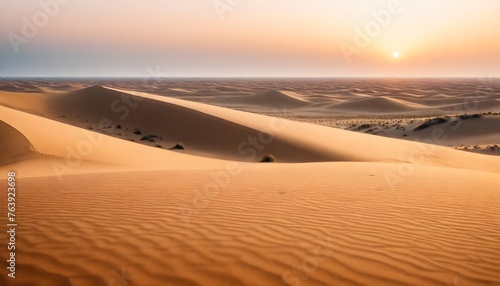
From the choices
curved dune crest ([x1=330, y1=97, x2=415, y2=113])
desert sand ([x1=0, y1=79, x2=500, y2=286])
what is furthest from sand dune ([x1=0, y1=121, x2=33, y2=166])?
curved dune crest ([x1=330, y1=97, x2=415, y2=113])

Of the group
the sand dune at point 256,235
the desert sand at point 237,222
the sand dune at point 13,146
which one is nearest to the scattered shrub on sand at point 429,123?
the desert sand at point 237,222

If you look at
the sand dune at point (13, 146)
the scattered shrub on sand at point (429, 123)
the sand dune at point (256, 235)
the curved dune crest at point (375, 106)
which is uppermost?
the curved dune crest at point (375, 106)

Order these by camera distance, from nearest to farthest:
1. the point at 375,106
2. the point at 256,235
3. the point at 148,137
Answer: the point at 256,235 < the point at 148,137 < the point at 375,106

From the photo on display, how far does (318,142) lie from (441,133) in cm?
1635

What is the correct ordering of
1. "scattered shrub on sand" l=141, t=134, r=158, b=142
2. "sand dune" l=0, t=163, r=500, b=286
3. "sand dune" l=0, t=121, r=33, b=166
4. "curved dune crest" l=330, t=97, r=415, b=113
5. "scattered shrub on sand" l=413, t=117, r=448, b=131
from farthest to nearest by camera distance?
"curved dune crest" l=330, t=97, r=415, b=113
"scattered shrub on sand" l=413, t=117, r=448, b=131
"scattered shrub on sand" l=141, t=134, r=158, b=142
"sand dune" l=0, t=121, r=33, b=166
"sand dune" l=0, t=163, r=500, b=286

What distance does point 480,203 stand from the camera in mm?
7375

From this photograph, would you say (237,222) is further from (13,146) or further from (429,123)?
(429,123)

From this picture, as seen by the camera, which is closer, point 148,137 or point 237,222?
point 237,222

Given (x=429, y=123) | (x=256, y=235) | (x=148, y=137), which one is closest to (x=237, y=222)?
(x=256, y=235)

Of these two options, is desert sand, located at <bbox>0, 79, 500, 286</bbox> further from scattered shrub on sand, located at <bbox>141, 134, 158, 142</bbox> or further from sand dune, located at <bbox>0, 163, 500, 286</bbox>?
scattered shrub on sand, located at <bbox>141, 134, 158, 142</bbox>

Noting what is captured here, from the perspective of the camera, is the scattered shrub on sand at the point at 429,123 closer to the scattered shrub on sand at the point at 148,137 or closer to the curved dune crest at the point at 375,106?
the scattered shrub on sand at the point at 148,137

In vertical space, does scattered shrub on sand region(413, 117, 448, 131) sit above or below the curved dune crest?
below

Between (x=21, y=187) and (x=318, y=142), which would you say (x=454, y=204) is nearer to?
(x=21, y=187)

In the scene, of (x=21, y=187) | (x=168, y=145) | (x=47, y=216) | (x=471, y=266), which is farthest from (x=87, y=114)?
(x=471, y=266)
